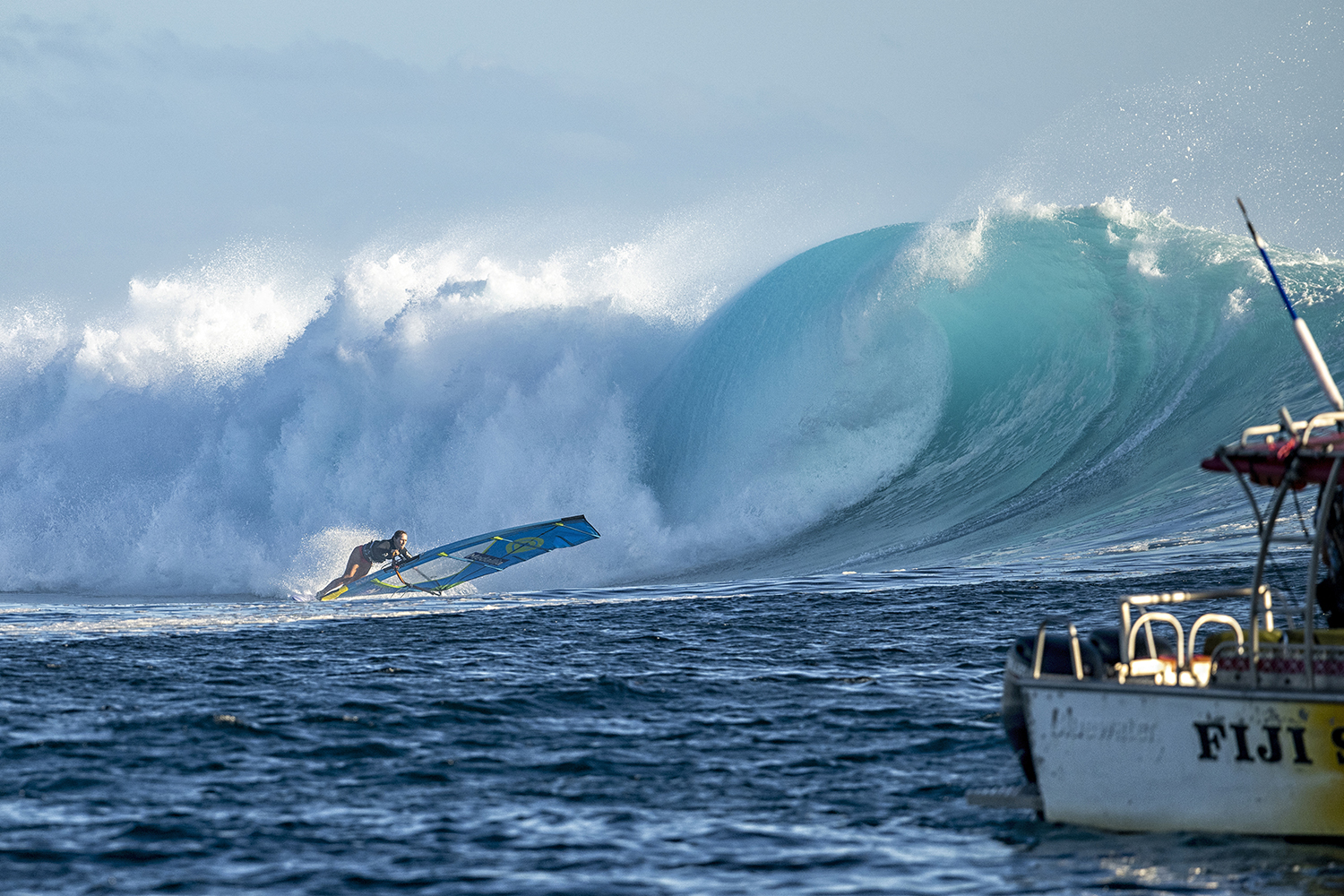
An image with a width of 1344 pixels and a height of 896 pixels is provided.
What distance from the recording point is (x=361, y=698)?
9961 millimetres

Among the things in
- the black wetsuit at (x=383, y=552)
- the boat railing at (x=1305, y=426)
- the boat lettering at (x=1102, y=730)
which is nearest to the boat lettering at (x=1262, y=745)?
the boat lettering at (x=1102, y=730)

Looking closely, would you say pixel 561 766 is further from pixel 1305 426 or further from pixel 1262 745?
pixel 1305 426

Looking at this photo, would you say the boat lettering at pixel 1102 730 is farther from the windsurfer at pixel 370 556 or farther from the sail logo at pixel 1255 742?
the windsurfer at pixel 370 556

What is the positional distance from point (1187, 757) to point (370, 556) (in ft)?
46.4

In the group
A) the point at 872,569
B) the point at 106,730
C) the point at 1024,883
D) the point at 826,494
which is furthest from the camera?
the point at 826,494

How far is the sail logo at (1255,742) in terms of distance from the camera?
6195mm

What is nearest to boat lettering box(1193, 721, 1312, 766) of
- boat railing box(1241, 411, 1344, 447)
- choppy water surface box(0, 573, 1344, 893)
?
choppy water surface box(0, 573, 1344, 893)

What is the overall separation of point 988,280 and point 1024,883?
21859 mm

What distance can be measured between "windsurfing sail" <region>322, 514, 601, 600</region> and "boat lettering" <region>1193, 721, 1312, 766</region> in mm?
12540

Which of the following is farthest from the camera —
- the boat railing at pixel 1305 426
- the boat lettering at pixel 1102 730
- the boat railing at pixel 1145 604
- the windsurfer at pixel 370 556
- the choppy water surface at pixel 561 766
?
the windsurfer at pixel 370 556

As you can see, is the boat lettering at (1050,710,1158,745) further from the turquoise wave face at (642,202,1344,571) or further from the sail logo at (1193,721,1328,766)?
the turquoise wave face at (642,202,1344,571)

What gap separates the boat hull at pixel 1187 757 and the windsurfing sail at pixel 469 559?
12.1 metres

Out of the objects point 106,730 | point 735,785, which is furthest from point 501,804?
point 106,730

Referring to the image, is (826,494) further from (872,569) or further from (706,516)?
(872,569)
